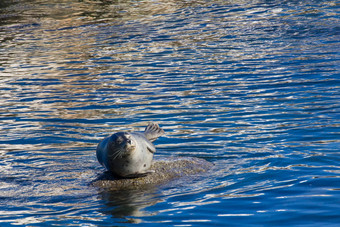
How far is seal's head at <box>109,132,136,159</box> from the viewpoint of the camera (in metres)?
6.32

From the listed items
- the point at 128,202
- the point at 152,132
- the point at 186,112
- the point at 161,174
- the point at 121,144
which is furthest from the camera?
the point at 186,112

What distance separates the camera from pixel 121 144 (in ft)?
20.8

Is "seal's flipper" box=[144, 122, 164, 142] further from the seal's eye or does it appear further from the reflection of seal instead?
the seal's eye

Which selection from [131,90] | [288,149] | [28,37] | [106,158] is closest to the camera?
[106,158]

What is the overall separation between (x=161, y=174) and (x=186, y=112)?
10.9 feet

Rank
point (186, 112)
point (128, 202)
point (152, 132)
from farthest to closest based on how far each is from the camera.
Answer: point (186, 112) → point (152, 132) → point (128, 202)

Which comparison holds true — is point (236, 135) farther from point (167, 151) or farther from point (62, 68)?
point (62, 68)

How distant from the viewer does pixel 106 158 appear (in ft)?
21.4

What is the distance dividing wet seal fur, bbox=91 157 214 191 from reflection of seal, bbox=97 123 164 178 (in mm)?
86

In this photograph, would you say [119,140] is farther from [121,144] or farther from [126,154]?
[126,154]

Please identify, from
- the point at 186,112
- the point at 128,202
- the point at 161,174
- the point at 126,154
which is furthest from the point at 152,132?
the point at 186,112

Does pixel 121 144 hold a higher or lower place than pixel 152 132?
higher

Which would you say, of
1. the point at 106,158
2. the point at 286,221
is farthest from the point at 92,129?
the point at 286,221

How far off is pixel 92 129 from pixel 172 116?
1323 millimetres
